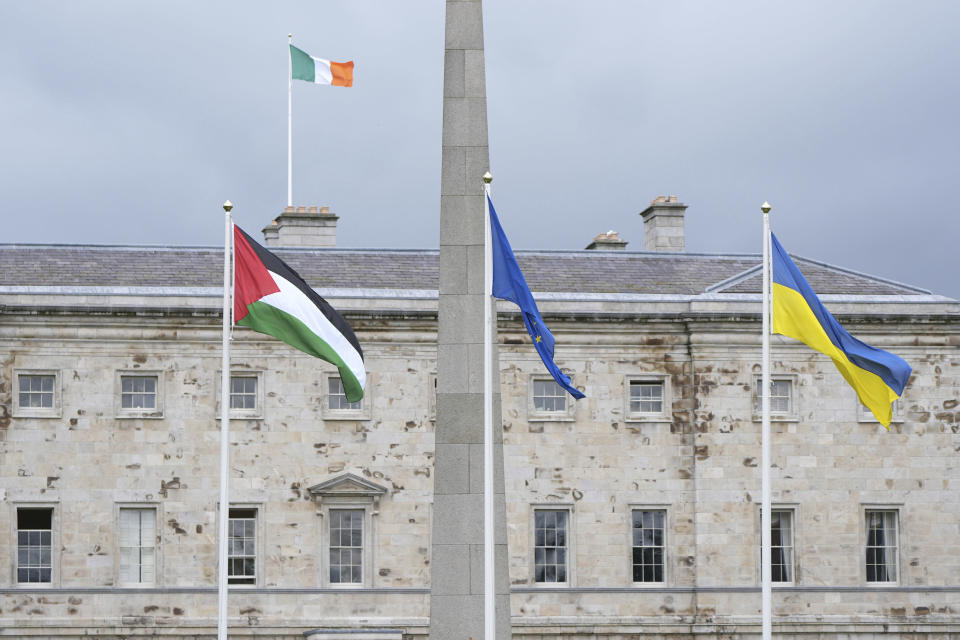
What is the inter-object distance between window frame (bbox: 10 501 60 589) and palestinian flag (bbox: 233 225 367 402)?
17758 millimetres

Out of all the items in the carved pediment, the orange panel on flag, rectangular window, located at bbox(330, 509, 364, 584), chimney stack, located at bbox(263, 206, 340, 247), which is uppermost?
the orange panel on flag

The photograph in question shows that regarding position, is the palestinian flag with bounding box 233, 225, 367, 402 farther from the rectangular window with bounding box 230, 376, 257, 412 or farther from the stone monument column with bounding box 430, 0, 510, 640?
the rectangular window with bounding box 230, 376, 257, 412

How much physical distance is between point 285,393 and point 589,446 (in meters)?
7.55

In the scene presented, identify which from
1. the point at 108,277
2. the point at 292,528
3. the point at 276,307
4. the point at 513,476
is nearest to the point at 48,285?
the point at 108,277

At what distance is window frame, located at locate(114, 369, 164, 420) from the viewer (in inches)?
1721

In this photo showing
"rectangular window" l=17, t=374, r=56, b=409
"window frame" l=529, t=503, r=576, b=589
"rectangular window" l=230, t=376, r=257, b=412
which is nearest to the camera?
"rectangular window" l=17, t=374, r=56, b=409

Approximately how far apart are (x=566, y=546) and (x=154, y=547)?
32.7 feet

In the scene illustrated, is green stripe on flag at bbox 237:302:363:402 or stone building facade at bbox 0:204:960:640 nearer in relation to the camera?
green stripe on flag at bbox 237:302:363:402

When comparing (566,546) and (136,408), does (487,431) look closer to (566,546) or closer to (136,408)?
(566,546)

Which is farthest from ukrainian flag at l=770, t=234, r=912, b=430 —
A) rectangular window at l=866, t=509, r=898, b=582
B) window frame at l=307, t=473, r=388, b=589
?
rectangular window at l=866, t=509, r=898, b=582

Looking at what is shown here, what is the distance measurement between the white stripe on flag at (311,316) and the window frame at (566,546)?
698 inches

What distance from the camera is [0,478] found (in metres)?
43.2

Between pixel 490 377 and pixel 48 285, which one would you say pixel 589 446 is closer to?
pixel 48 285

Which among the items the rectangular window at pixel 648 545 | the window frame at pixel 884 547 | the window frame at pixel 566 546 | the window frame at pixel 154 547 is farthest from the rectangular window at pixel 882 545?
the window frame at pixel 154 547
